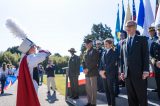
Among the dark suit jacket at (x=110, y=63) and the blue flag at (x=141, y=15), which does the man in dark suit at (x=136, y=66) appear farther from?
the blue flag at (x=141, y=15)

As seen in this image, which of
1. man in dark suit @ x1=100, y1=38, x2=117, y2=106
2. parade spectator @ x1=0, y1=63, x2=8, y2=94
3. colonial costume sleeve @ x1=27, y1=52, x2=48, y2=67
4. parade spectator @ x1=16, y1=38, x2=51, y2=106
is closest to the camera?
colonial costume sleeve @ x1=27, y1=52, x2=48, y2=67

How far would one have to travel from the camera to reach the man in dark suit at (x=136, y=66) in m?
6.40

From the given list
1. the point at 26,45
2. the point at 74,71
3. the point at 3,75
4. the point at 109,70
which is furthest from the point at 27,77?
the point at 3,75

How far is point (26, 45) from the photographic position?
282 inches

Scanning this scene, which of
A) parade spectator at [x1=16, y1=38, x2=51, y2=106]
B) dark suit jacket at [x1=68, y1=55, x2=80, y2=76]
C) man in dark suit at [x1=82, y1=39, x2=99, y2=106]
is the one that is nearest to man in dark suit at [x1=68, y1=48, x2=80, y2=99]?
dark suit jacket at [x1=68, y1=55, x2=80, y2=76]

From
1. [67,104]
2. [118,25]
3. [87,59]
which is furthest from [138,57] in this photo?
[118,25]

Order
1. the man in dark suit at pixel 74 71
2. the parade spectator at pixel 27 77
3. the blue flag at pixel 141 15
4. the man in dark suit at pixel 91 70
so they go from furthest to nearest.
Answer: the blue flag at pixel 141 15
the man in dark suit at pixel 74 71
the man in dark suit at pixel 91 70
the parade spectator at pixel 27 77

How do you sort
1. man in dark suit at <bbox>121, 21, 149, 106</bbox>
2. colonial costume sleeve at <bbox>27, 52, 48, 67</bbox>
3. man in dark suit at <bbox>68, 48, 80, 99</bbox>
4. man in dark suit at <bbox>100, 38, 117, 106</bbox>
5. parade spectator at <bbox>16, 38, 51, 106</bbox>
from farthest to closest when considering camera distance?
man in dark suit at <bbox>68, 48, 80, 99</bbox>
man in dark suit at <bbox>100, 38, 117, 106</bbox>
parade spectator at <bbox>16, 38, 51, 106</bbox>
colonial costume sleeve at <bbox>27, 52, 48, 67</bbox>
man in dark suit at <bbox>121, 21, 149, 106</bbox>

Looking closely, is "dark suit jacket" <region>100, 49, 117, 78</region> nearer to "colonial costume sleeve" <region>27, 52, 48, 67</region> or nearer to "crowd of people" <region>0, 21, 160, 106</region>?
"crowd of people" <region>0, 21, 160, 106</region>

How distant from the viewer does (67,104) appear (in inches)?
489

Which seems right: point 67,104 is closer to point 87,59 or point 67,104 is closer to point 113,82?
point 87,59

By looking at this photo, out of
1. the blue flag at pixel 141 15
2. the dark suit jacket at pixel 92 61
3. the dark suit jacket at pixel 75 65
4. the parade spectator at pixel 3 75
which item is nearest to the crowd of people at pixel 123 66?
the dark suit jacket at pixel 92 61

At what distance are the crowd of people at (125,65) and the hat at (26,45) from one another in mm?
1988

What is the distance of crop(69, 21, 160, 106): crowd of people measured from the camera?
6449 mm
